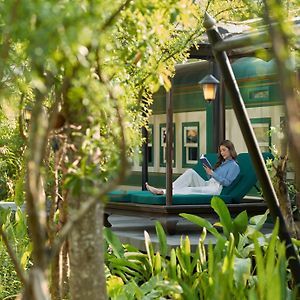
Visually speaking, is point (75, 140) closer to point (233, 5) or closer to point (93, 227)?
point (93, 227)

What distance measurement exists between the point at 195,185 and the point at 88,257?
8.33m

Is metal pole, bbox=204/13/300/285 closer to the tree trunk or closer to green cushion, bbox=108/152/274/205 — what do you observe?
the tree trunk

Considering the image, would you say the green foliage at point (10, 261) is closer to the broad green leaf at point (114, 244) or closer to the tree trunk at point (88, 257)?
the broad green leaf at point (114, 244)

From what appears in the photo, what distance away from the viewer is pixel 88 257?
3.38 meters

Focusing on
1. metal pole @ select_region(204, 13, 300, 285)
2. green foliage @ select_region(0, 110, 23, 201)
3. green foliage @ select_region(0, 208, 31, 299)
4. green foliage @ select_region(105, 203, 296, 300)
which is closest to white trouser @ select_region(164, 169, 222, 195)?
green foliage @ select_region(0, 110, 23, 201)

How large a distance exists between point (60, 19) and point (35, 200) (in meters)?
0.50

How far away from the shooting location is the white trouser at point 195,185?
10.8 m

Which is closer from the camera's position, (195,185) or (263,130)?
(195,185)

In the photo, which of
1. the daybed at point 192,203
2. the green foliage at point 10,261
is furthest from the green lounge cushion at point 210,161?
the green foliage at point 10,261

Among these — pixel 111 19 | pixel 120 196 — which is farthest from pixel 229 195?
pixel 111 19

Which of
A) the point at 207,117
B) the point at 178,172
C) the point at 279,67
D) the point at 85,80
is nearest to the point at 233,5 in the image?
the point at 207,117

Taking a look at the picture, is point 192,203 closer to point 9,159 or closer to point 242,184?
point 242,184

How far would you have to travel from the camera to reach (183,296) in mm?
4902

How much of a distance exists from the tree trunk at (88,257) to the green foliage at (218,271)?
86cm
